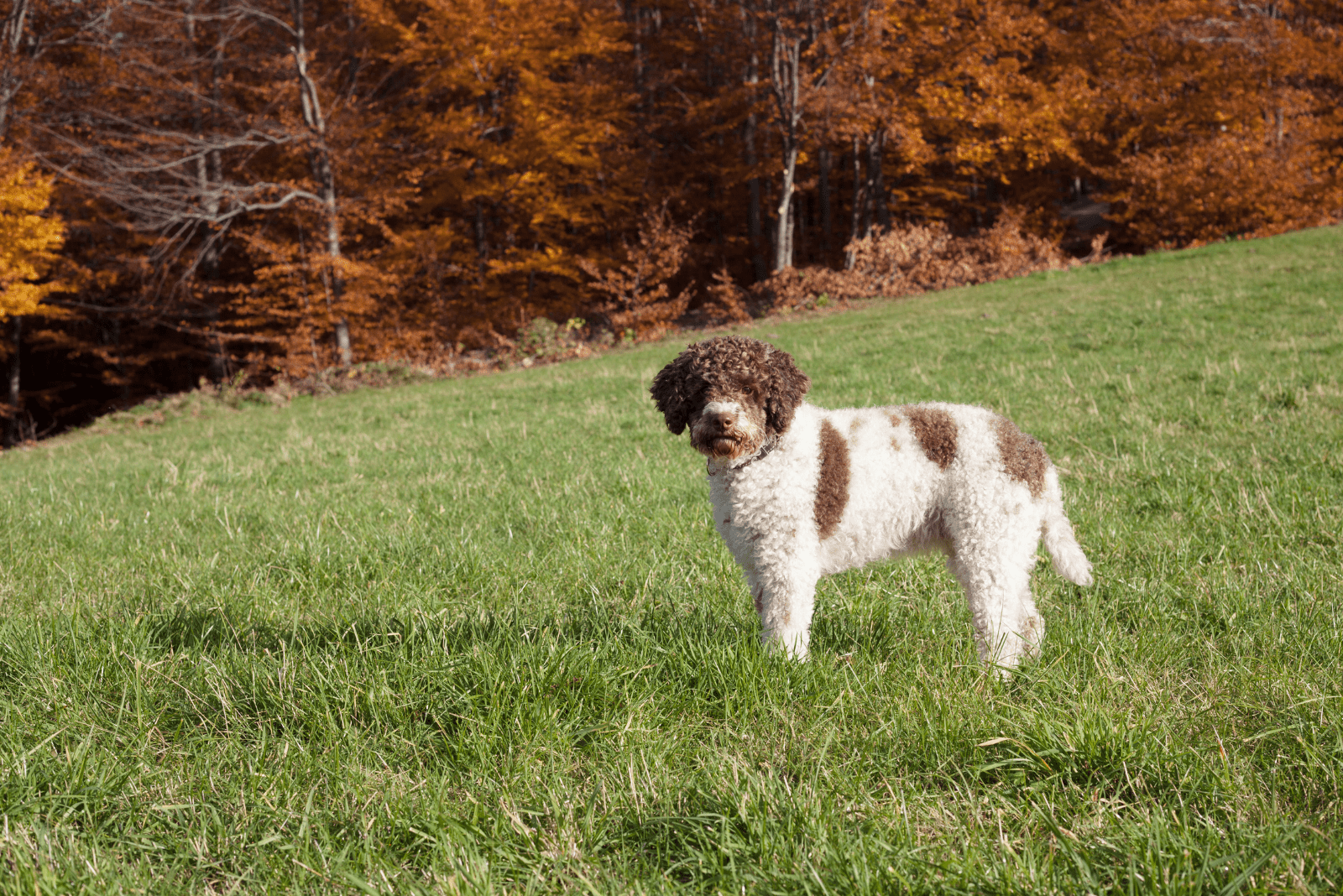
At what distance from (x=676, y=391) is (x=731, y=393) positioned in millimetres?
284

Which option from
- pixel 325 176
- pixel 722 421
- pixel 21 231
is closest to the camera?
pixel 722 421

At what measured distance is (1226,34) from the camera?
2556 cm

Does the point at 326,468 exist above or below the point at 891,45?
below

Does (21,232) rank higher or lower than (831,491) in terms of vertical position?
higher

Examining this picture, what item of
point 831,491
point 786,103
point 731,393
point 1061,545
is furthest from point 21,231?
point 1061,545

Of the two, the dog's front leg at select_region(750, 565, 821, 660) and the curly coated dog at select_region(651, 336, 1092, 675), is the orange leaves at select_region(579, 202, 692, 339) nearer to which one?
the curly coated dog at select_region(651, 336, 1092, 675)

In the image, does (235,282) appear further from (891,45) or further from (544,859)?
(544,859)

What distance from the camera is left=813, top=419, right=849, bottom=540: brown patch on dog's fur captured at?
3182mm

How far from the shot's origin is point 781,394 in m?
3.17

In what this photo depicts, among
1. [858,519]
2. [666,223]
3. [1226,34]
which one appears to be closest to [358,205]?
[666,223]

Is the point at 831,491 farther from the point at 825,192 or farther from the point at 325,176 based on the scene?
the point at 825,192

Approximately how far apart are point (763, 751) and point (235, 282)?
91.1 feet

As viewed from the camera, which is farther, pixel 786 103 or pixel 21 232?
pixel 786 103

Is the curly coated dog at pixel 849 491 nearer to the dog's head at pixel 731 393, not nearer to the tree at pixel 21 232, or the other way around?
the dog's head at pixel 731 393
